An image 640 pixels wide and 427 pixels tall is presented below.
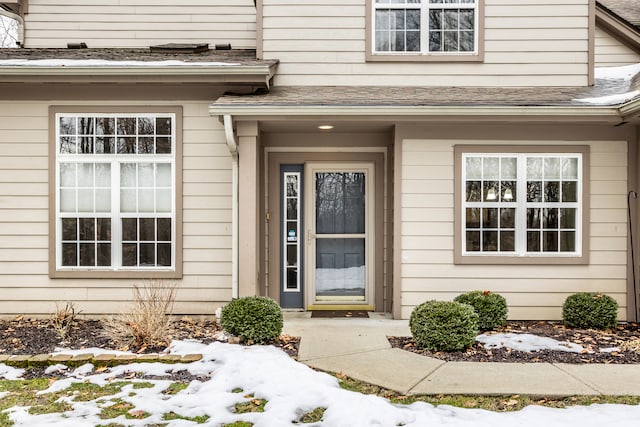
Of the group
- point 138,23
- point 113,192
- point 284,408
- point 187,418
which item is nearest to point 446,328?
point 284,408

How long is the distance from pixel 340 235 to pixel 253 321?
8.15 feet

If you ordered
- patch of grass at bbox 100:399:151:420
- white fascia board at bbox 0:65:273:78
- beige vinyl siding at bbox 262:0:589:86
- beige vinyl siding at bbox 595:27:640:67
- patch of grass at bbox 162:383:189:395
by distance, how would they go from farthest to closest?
beige vinyl siding at bbox 595:27:640:67
beige vinyl siding at bbox 262:0:589:86
white fascia board at bbox 0:65:273:78
patch of grass at bbox 162:383:189:395
patch of grass at bbox 100:399:151:420

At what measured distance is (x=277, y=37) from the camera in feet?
21.9

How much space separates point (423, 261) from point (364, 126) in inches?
74.8

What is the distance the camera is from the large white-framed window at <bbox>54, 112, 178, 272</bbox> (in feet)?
21.0

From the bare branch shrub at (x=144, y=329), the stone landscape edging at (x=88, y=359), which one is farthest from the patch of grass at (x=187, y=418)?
the bare branch shrub at (x=144, y=329)

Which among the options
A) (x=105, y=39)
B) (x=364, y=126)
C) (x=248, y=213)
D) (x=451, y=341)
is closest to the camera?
(x=451, y=341)

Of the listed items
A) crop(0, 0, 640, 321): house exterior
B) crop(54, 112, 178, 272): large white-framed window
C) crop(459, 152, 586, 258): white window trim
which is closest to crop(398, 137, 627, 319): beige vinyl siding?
crop(0, 0, 640, 321): house exterior

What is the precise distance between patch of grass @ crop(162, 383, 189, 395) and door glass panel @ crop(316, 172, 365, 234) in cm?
362

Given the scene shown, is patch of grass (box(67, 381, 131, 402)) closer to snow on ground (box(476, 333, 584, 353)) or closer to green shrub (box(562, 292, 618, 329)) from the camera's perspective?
snow on ground (box(476, 333, 584, 353))

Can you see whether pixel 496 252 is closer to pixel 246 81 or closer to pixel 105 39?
pixel 246 81

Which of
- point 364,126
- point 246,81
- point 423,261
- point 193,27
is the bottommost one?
point 423,261

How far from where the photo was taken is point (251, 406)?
359 cm

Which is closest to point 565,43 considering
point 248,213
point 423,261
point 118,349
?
point 423,261
